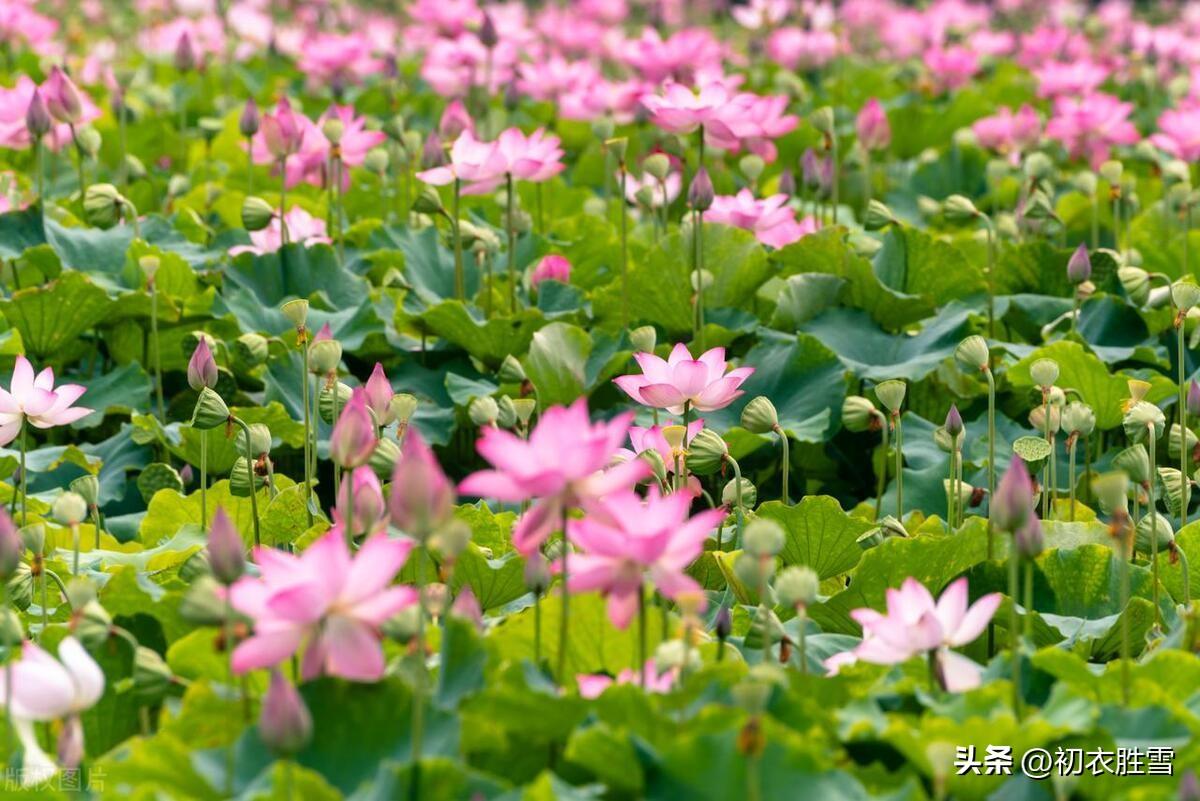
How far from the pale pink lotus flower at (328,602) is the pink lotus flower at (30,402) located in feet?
2.59

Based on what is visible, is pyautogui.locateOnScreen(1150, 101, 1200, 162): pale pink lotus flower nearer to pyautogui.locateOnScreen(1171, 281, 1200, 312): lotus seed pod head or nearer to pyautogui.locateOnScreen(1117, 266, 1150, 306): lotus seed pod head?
pyautogui.locateOnScreen(1117, 266, 1150, 306): lotus seed pod head

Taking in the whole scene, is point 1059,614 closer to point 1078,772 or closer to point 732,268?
point 1078,772

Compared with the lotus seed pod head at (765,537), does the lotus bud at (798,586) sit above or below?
below

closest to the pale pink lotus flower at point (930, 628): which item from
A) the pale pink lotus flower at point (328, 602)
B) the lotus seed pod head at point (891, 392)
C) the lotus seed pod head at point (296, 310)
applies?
the pale pink lotus flower at point (328, 602)

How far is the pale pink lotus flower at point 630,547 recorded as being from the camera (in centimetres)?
119

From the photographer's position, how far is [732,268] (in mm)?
2725

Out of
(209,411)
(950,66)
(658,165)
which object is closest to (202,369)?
(209,411)

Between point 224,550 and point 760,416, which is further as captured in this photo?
point 760,416

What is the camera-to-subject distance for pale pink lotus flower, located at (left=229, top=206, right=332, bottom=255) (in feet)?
9.41

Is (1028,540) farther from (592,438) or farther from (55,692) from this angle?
(55,692)

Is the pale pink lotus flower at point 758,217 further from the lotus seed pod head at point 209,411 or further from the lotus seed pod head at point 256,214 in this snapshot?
the lotus seed pod head at point 209,411

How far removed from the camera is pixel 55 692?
1200mm

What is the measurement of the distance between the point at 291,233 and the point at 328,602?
6.22 feet

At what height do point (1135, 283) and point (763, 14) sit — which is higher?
point (1135, 283)
